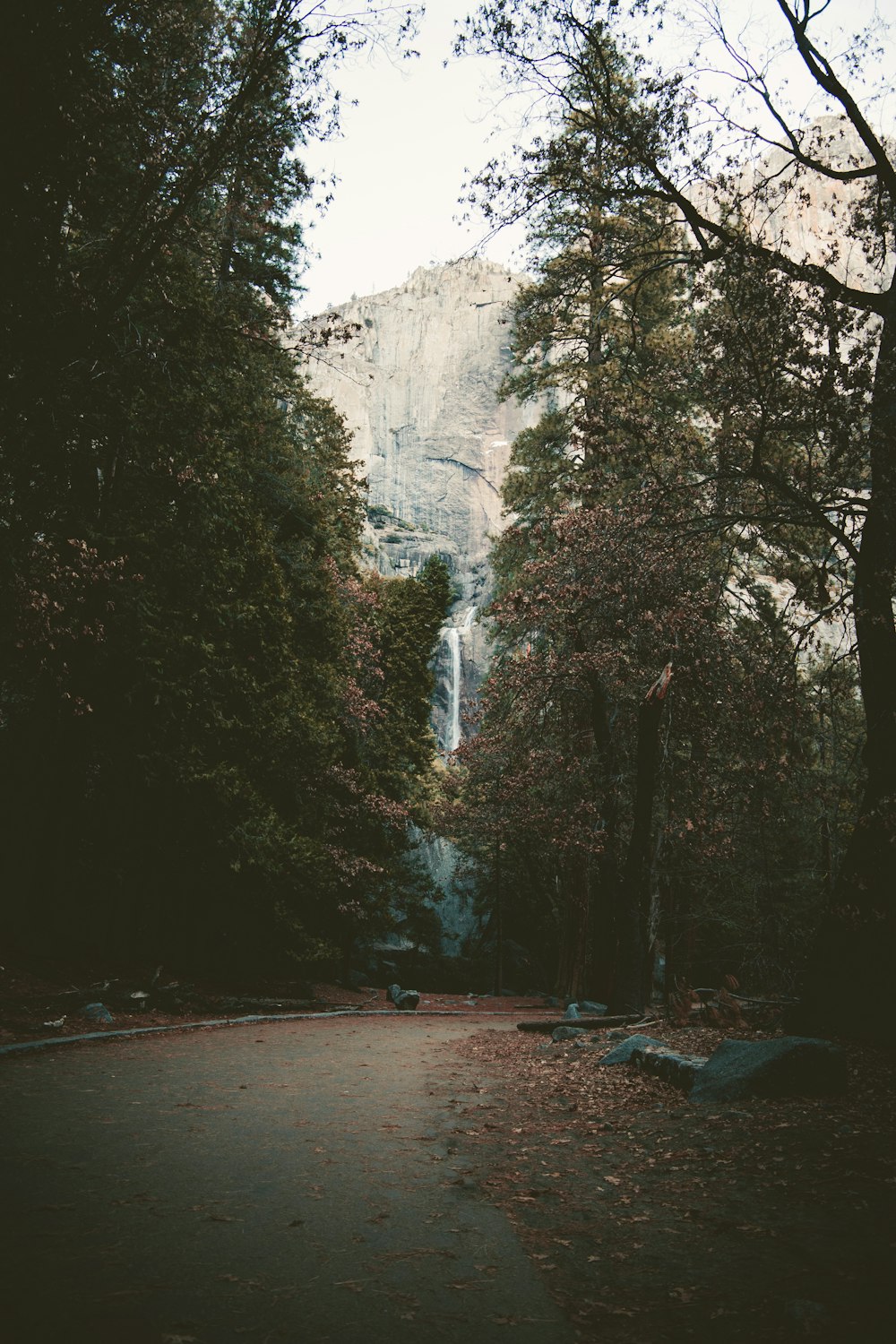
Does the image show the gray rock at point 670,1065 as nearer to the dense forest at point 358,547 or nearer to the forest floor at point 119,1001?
the dense forest at point 358,547

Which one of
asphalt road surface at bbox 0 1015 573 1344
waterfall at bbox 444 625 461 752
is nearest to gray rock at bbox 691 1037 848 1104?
asphalt road surface at bbox 0 1015 573 1344

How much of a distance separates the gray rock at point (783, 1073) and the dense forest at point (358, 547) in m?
1.77

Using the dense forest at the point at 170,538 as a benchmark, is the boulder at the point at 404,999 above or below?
below

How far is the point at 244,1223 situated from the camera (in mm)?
3512

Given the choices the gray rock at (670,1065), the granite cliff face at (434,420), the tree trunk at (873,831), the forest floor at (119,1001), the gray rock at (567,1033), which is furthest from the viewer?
the granite cliff face at (434,420)

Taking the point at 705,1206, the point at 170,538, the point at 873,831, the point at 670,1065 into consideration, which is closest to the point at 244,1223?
the point at 705,1206

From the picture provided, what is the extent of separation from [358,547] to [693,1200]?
2362 cm

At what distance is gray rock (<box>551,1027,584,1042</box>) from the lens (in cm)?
1169

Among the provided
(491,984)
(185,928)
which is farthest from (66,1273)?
(491,984)

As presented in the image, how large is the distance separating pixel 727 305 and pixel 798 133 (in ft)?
5.71

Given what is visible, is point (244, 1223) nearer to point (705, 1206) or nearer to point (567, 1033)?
point (705, 1206)

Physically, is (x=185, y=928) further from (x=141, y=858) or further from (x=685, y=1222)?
(x=685, y=1222)

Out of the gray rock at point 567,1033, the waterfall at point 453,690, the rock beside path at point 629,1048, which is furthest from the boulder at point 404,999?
the waterfall at point 453,690

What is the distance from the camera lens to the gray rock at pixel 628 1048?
8445mm
